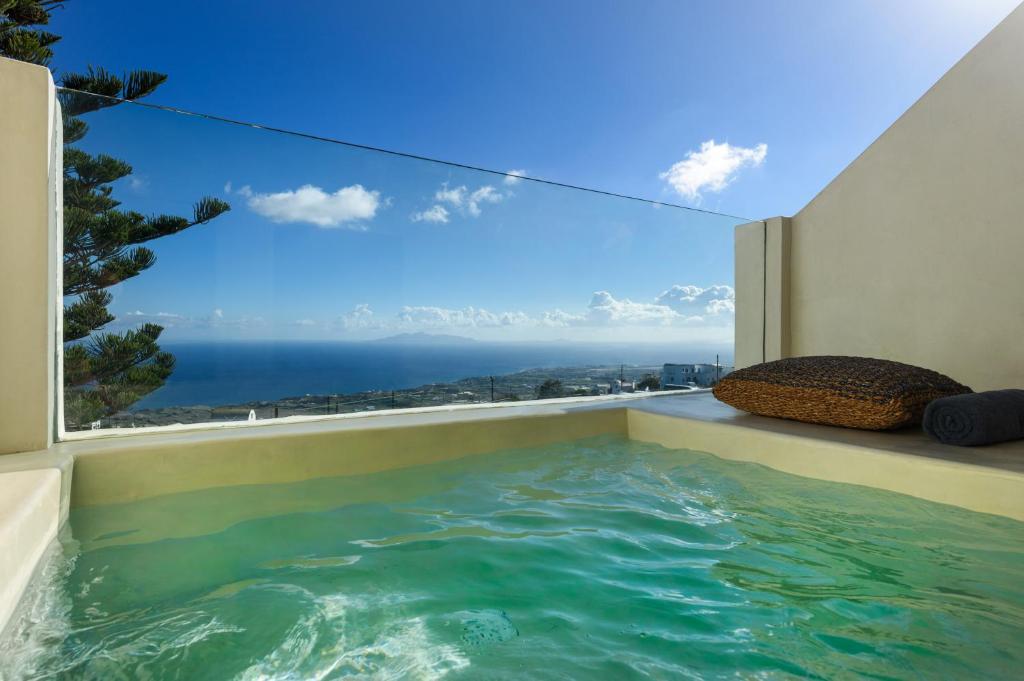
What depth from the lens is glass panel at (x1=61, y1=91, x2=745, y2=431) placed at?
111 inches

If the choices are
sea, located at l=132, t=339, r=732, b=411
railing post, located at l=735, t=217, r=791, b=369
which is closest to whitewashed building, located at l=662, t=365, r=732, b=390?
railing post, located at l=735, t=217, r=791, b=369

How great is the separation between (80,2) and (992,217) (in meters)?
10.8

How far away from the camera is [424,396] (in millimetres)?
3336

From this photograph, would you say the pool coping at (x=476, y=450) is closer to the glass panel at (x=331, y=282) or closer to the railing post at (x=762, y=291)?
the glass panel at (x=331, y=282)

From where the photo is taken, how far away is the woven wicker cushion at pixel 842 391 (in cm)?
248

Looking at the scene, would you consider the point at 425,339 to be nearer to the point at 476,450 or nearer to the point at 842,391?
the point at 476,450

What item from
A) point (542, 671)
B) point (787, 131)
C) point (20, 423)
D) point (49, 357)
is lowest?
point (542, 671)

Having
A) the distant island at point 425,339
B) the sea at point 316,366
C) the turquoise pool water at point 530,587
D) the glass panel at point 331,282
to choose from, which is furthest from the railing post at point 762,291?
the turquoise pool water at point 530,587

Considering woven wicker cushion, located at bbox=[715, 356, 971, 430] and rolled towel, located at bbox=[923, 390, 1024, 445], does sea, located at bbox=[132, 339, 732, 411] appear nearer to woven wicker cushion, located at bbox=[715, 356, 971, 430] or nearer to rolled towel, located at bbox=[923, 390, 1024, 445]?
woven wicker cushion, located at bbox=[715, 356, 971, 430]

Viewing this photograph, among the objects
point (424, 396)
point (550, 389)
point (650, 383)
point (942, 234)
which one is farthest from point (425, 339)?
point (942, 234)

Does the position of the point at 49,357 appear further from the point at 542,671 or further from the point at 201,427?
the point at 542,671

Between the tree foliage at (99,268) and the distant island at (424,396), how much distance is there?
18 centimetres

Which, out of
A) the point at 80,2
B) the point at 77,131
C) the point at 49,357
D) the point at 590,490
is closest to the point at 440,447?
the point at 590,490

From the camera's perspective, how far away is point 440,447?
8.67ft
